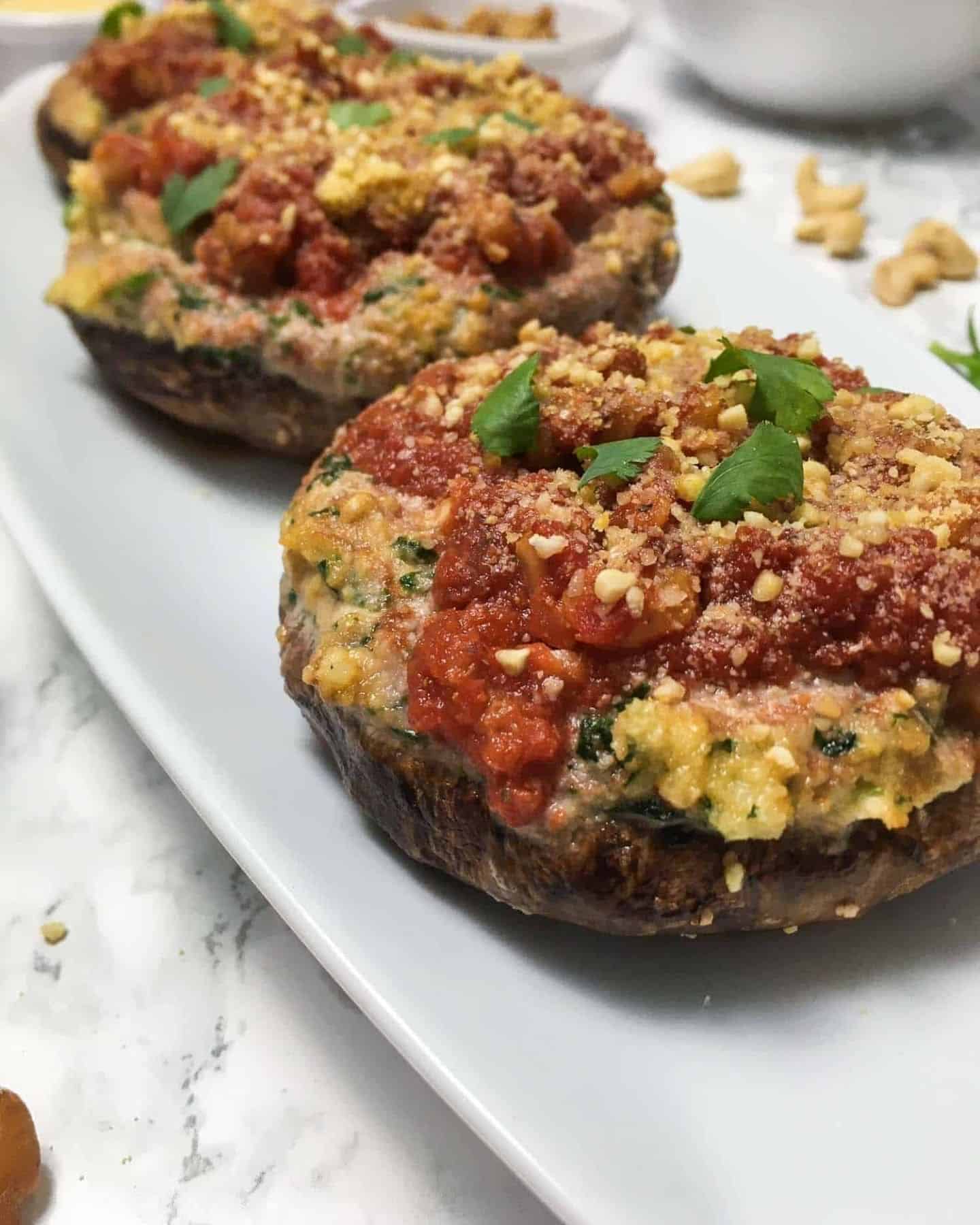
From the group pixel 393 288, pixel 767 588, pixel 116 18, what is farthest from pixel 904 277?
pixel 116 18

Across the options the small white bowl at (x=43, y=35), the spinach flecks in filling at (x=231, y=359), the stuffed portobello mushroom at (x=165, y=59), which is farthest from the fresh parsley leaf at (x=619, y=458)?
the small white bowl at (x=43, y=35)

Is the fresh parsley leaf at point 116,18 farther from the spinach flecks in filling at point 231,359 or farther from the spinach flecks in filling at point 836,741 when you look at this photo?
the spinach flecks in filling at point 836,741

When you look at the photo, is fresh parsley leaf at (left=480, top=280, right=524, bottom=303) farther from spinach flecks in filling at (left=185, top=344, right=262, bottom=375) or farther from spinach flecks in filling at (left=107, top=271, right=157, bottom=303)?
spinach flecks in filling at (left=107, top=271, right=157, bottom=303)

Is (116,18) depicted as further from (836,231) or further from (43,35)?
(836,231)

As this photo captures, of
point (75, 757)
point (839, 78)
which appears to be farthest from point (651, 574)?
point (839, 78)

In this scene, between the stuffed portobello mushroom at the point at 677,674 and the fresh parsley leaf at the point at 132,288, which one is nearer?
the stuffed portobello mushroom at the point at 677,674

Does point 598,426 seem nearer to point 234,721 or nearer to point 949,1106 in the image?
point 234,721

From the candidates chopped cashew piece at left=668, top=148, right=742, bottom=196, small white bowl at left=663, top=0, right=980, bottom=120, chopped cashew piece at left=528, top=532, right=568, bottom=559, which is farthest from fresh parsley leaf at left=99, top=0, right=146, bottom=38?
chopped cashew piece at left=528, top=532, right=568, bottom=559
